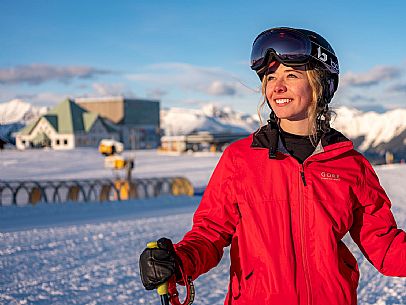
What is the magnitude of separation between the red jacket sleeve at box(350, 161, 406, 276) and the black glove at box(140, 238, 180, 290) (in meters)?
0.92

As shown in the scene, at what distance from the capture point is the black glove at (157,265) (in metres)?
2.23

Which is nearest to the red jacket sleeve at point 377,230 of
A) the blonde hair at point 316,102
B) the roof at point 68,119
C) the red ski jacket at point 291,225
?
the red ski jacket at point 291,225

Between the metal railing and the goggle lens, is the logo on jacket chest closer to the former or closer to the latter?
the goggle lens

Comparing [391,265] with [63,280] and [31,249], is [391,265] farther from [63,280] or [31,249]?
[31,249]

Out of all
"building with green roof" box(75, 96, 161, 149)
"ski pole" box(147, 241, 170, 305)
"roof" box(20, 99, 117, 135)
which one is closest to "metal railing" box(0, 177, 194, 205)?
"ski pole" box(147, 241, 170, 305)

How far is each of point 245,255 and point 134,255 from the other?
22.0 feet

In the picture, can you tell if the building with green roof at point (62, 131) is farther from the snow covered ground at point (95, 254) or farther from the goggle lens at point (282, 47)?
the goggle lens at point (282, 47)

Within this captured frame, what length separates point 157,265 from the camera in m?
2.23

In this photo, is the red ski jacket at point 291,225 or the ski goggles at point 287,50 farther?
the ski goggles at point 287,50

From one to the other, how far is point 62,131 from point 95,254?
69470 mm

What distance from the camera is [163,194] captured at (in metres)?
20.5

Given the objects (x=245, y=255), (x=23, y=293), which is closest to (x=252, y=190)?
(x=245, y=255)

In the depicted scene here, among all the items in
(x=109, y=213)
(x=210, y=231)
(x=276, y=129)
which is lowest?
(x=109, y=213)

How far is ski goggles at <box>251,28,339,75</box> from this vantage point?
2629 millimetres
